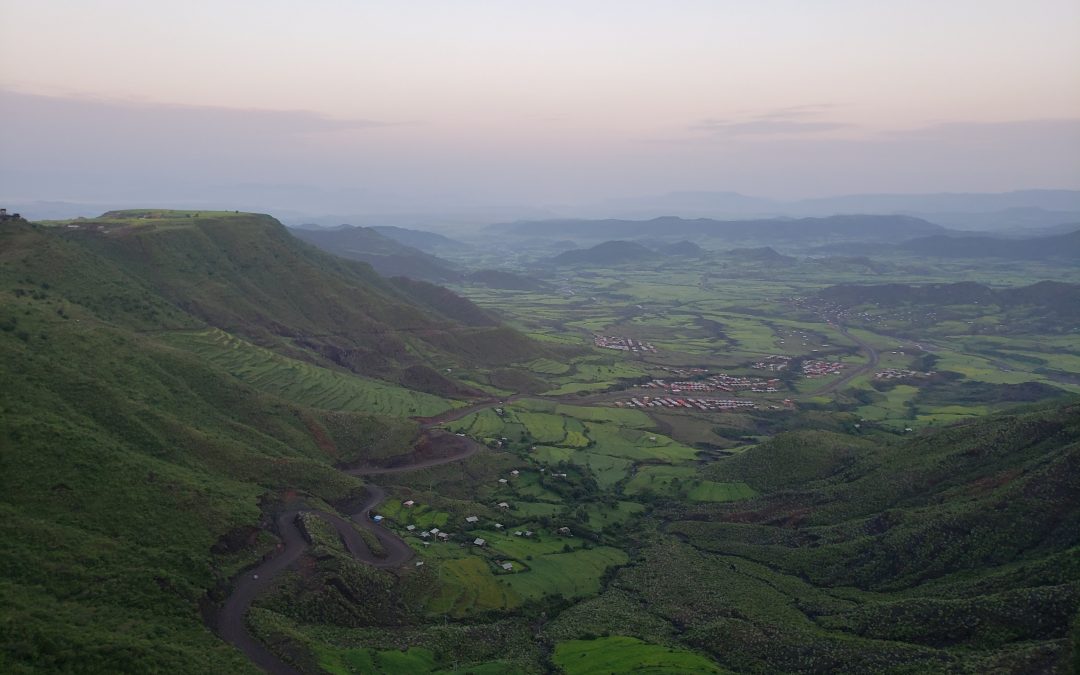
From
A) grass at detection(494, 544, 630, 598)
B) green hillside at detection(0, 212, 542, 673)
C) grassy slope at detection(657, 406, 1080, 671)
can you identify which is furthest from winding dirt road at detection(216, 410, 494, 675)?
grassy slope at detection(657, 406, 1080, 671)

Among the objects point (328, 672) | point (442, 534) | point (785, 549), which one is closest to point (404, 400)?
point (442, 534)

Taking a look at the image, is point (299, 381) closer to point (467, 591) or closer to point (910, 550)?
point (467, 591)

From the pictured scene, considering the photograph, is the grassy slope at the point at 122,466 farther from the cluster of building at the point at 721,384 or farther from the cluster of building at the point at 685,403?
the cluster of building at the point at 721,384

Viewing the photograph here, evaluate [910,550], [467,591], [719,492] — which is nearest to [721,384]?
[719,492]

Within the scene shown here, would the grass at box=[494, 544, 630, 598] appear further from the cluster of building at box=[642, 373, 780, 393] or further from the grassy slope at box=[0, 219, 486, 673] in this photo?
the cluster of building at box=[642, 373, 780, 393]

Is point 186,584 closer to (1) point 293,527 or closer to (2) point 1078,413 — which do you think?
(1) point 293,527

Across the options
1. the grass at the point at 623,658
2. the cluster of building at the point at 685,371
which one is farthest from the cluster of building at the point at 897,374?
the grass at the point at 623,658
